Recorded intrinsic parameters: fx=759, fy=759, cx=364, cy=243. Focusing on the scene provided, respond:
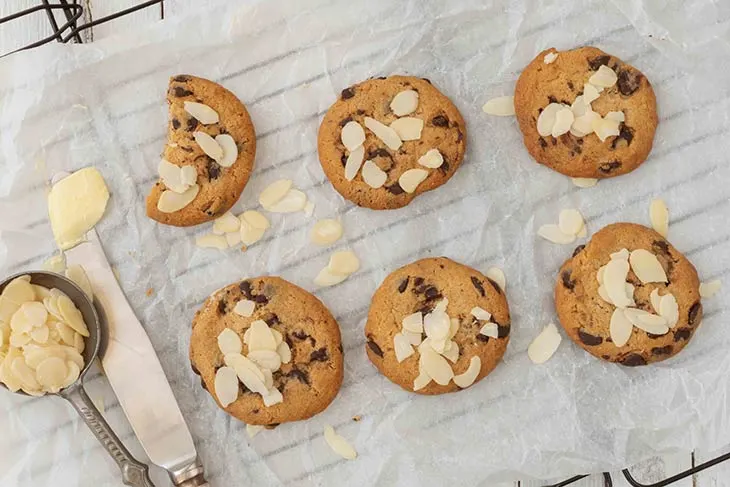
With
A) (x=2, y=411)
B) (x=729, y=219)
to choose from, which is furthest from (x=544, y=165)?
(x=2, y=411)

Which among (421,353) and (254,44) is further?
(254,44)

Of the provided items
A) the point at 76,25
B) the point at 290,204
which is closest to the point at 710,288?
the point at 290,204

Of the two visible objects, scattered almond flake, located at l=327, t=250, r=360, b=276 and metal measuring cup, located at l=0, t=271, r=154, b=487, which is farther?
scattered almond flake, located at l=327, t=250, r=360, b=276

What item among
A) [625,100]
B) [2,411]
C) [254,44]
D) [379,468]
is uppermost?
[254,44]

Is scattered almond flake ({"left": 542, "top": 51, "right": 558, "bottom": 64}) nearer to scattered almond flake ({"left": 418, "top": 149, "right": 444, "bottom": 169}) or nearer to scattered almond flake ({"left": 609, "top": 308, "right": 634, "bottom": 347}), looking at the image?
scattered almond flake ({"left": 418, "top": 149, "right": 444, "bottom": 169})

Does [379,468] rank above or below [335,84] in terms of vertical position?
below

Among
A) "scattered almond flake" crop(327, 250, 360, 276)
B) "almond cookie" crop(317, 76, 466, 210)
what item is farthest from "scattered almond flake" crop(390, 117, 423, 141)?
"scattered almond flake" crop(327, 250, 360, 276)

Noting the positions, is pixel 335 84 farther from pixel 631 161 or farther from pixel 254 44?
pixel 631 161
